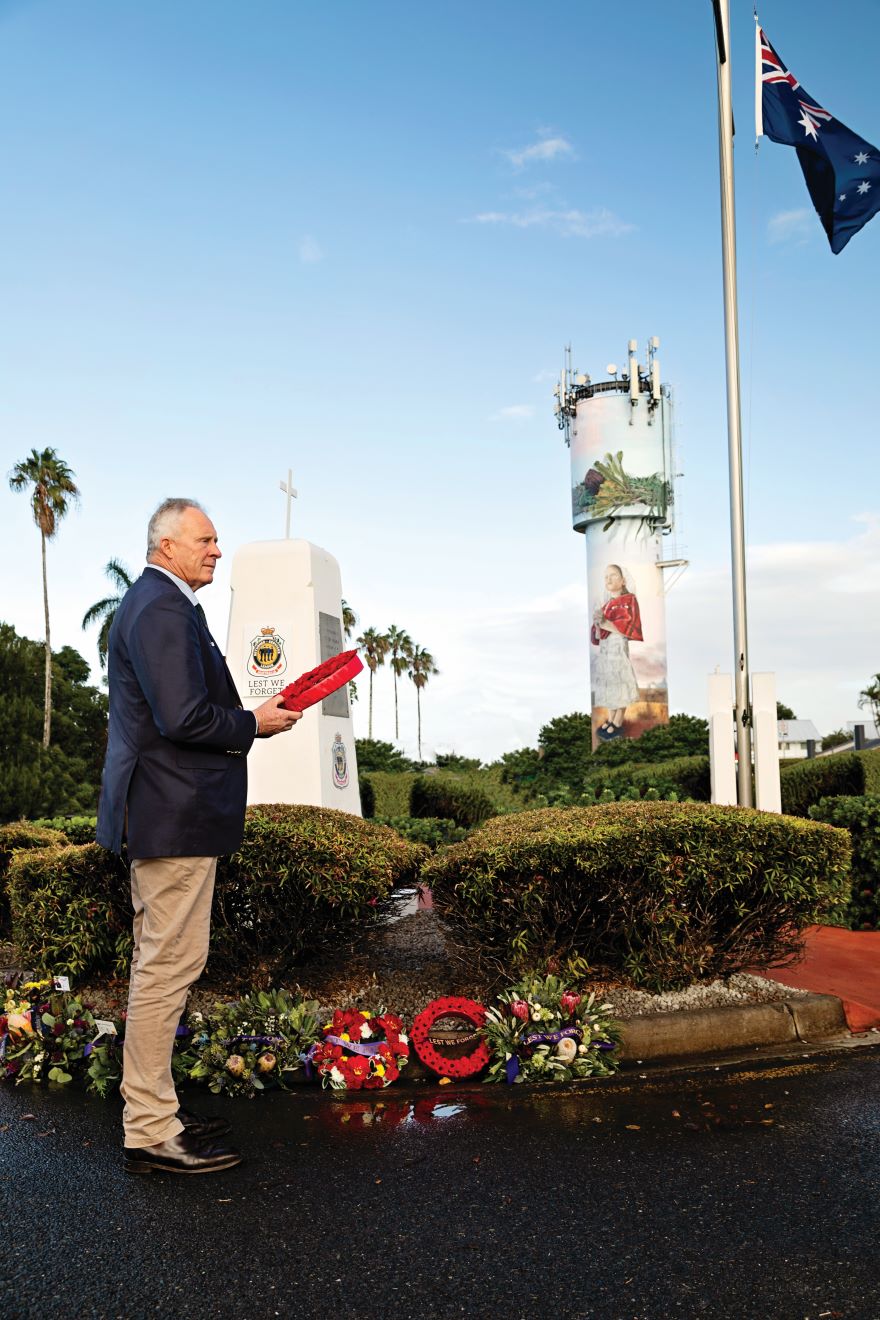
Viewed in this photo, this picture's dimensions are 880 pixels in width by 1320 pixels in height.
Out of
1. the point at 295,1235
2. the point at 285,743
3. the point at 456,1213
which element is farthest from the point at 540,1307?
the point at 285,743

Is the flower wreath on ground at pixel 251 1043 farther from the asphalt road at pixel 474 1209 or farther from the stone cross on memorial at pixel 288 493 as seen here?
the stone cross on memorial at pixel 288 493

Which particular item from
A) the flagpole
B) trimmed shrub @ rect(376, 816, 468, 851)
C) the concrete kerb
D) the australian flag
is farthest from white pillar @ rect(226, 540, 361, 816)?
the concrete kerb

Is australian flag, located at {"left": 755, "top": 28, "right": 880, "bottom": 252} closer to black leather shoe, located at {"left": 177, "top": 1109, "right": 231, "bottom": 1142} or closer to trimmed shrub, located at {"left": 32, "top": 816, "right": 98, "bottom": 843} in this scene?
trimmed shrub, located at {"left": 32, "top": 816, "right": 98, "bottom": 843}

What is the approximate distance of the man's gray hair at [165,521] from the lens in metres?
3.74

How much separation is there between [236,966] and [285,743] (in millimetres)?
6560

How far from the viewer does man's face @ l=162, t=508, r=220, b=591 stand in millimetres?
3734

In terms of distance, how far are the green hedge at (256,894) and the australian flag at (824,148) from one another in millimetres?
7921

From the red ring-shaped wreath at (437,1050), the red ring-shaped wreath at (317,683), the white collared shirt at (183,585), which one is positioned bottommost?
the red ring-shaped wreath at (437,1050)

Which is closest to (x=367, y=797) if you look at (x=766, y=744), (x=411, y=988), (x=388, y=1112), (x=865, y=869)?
(x=766, y=744)

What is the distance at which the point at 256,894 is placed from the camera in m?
4.69

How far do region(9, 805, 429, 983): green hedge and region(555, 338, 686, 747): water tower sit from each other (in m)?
44.9

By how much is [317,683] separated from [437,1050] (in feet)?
5.45

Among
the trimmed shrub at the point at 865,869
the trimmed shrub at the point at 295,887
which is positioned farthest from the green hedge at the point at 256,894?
the trimmed shrub at the point at 865,869

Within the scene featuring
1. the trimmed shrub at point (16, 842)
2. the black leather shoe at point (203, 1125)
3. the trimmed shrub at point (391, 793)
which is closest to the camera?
the black leather shoe at point (203, 1125)
